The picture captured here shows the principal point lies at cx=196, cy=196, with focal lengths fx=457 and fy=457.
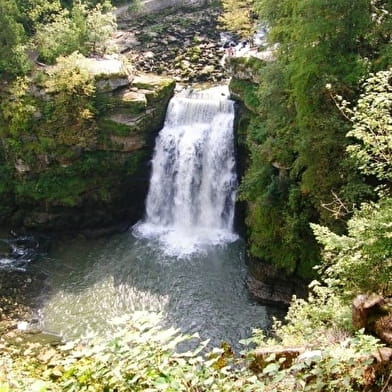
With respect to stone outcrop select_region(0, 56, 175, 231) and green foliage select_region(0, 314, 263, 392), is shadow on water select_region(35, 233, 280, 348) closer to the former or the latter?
stone outcrop select_region(0, 56, 175, 231)

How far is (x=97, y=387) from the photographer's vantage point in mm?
3994

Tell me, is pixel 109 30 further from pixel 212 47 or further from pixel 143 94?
pixel 212 47

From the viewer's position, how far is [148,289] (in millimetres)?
17109

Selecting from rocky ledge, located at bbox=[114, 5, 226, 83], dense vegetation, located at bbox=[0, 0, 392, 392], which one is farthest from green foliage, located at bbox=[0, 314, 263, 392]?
rocky ledge, located at bbox=[114, 5, 226, 83]

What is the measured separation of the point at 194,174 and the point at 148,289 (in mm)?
6360

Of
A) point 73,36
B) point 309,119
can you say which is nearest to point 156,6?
point 73,36

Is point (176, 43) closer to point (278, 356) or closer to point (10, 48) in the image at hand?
point (10, 48)

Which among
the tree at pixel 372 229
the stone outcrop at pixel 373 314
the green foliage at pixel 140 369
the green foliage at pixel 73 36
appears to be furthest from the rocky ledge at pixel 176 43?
the green foliage at pixel 140 369

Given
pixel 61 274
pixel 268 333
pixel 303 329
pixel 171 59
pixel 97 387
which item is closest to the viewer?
pixel 97 387

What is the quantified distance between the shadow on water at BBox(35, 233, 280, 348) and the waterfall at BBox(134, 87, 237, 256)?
155 cm

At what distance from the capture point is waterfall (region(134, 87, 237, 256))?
2077cm

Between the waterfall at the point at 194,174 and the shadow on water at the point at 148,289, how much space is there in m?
1.55

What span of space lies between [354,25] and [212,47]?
16.2m

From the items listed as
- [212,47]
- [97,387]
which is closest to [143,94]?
[212,47]
